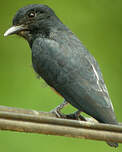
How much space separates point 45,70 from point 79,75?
0.92 ft

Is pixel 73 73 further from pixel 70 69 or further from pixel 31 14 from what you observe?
pixel 31 14

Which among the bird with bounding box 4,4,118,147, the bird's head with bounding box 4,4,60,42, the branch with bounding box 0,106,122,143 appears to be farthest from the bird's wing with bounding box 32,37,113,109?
the branch with bounding box 0,106,122,143

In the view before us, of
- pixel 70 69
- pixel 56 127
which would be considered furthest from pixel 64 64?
pixel 56 127

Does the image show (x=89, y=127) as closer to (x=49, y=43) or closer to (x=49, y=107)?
(x=49, y=43)

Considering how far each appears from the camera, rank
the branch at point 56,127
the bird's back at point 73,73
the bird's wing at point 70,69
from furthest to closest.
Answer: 1. the bird's wing at point 70,69
2. the bird's back at point 73,73
3. the branch at point 56,127

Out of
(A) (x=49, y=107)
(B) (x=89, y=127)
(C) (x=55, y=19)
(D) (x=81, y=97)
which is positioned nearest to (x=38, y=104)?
(A) (x=49, y=107)

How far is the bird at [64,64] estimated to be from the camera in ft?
7.11

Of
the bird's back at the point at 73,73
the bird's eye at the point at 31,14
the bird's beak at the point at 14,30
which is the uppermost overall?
the bird's eye at the point at 31,14

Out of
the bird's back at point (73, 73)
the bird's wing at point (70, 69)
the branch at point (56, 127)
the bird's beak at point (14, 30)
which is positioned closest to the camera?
the branch at point (56, 127)

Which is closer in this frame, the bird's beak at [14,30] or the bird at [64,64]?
the bird at [64,64]

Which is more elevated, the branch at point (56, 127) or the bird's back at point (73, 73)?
the branch at point (56, 127)

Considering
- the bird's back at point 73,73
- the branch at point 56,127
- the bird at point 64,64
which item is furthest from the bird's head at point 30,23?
the branch at point 56,127

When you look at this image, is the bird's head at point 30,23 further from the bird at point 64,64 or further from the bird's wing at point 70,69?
the bird's wing at point 70,69

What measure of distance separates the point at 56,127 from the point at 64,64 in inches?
46.2
